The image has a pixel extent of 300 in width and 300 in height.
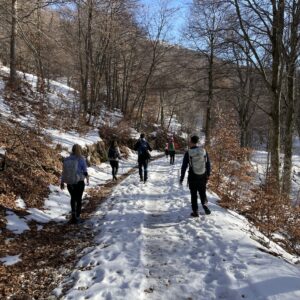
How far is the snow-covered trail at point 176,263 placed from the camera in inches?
205

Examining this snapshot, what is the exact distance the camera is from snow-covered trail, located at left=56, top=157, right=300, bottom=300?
17.0 ft

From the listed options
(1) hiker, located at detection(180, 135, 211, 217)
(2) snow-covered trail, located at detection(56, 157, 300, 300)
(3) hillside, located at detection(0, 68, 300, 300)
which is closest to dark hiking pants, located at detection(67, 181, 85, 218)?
(3) hillside, located at detection(0, 68, 300, 300)

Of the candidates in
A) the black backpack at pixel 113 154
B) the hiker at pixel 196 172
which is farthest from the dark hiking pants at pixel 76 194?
the black backpack at pixel 113 154

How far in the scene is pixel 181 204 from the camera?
10734 mm

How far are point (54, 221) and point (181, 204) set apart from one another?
3595 millimetres

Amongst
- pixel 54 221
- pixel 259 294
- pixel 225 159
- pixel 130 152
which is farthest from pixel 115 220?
pixel 130 152

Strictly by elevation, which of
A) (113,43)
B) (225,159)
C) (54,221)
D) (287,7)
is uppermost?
(113,43)

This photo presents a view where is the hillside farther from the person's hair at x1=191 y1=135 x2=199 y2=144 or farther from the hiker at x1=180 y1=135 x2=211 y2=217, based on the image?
the person's hair at x1=191 y1=135 x2=199 y2=144

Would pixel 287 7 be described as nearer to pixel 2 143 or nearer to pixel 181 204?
pixel 181 204

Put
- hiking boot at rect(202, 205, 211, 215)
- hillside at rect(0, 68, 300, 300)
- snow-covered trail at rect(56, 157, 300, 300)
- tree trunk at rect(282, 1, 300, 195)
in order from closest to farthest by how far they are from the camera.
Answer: snow-covered trail at rect(56, 157, 300, 300) → hillside at rect(0, 68, 300, 300) → hiking boot at rect(202, 205, 211, 215) → tree trunk at rect(282, 1, 300, 195)

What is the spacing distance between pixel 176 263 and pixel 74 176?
3974 millimetres

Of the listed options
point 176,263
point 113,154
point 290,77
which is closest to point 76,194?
point 176,263

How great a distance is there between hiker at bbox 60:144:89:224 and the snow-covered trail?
21.4 inches

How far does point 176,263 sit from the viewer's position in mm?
6277
